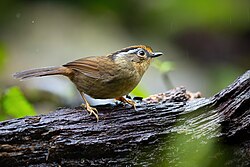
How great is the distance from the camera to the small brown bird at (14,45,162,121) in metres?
5.19

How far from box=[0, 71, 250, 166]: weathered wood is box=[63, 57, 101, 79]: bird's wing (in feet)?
2.46

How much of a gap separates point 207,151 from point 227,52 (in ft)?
21.4

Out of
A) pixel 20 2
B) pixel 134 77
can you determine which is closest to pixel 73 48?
pixel 20 2

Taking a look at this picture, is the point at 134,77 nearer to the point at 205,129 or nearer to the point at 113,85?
the point at 113,85

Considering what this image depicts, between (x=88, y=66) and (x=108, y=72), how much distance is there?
22cm

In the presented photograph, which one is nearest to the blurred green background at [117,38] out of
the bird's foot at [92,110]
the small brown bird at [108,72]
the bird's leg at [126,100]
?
the small brown bird at [108,72]

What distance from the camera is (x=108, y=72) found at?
5258 mm

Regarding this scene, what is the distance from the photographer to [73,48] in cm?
1008

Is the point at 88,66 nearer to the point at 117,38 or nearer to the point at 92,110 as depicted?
the point at 92,110

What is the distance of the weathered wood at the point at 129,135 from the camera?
433 cm

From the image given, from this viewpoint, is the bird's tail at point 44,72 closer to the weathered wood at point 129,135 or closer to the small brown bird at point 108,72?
the small brown bird at point 108,72

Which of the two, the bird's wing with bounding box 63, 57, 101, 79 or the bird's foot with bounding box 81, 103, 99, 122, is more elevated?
the bird's wing with bounding box 63, 57, 101, 79

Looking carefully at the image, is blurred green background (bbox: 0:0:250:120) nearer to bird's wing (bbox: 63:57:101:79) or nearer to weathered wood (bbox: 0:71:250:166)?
bird's wing (bbox: 63:57:101:79)

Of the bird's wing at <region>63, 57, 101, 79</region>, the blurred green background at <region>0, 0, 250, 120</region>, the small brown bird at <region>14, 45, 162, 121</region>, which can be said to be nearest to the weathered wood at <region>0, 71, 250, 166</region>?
the small brown bird at <region>14, 45, 162, 121</region>
